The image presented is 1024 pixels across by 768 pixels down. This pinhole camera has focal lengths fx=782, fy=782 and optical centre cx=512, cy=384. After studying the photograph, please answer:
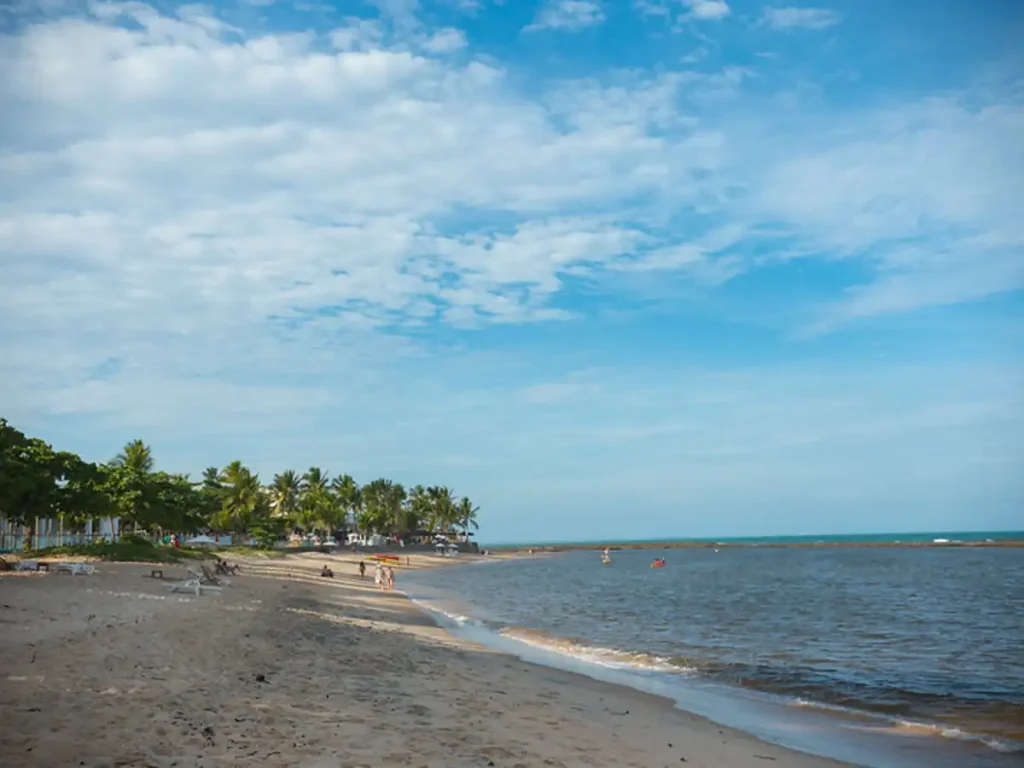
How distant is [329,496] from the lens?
123750mm

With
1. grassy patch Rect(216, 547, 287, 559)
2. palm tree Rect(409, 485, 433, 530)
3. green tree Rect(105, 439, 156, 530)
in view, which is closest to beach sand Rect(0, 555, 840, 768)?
green tree Rect(105, 439, 156, 530)

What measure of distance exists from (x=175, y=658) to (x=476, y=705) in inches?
191

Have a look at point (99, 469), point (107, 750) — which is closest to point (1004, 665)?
point (107, 750)

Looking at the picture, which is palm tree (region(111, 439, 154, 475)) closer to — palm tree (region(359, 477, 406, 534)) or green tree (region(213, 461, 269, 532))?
green tree (region(213, 461, 269, 532))

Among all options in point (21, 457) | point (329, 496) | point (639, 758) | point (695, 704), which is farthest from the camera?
point (329, 496)

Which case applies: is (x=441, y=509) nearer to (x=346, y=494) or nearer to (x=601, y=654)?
(x=346, y=494)

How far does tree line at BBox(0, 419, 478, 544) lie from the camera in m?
36.8

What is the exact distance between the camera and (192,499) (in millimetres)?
59719

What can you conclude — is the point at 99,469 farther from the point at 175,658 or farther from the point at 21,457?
the point at 175,658

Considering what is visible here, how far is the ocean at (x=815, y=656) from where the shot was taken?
13367 mm

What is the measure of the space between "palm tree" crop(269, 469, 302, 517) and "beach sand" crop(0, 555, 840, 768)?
322 ft

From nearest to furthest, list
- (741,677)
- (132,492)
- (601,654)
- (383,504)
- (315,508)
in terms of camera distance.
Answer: (741,677) → (601,654) → (132,492) → (315,508) → (383,504)

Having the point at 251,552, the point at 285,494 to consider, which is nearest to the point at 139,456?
the point at 251,552

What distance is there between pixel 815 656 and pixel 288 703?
1718cm
